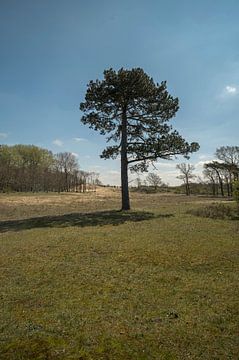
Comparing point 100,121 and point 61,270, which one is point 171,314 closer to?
point 61,270

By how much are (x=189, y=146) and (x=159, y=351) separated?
19.5m

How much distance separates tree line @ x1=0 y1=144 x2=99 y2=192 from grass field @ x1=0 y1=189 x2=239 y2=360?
70256 mm

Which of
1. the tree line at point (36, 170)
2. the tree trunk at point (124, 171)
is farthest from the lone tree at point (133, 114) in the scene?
the tree line at point (36, 170)

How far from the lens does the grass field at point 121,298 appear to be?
460 cm

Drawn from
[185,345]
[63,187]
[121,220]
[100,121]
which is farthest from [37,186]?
[185,345]

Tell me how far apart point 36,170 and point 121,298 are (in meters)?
81.3

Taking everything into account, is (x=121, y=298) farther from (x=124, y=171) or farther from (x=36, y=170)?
(x=36, y=170)

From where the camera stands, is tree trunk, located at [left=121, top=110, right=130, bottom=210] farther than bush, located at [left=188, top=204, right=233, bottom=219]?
Yes

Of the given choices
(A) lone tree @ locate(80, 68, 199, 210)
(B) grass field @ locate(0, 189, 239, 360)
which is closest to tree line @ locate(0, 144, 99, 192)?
(A) lone tree @ locate(80, 68, 199, 210)

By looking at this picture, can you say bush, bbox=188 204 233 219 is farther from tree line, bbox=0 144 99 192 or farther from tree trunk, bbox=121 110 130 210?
tree line, bbox=0 144 99 192

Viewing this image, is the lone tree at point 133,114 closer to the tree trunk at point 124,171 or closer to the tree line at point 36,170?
the tree trunk at point 124,171

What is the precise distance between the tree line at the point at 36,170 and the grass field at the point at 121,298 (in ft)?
230

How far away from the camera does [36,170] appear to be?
83.7 m

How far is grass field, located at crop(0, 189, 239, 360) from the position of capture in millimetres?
4602
